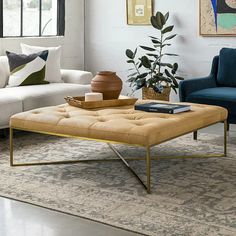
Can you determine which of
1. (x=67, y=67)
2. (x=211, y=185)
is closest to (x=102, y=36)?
(x=67, y=67)

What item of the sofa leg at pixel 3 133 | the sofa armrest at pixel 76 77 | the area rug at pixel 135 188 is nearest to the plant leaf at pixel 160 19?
the sofa armrest at pixel 76 77

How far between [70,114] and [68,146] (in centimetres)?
76

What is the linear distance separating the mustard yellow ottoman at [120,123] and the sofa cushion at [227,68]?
4.01 ft

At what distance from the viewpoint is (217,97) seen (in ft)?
15.1

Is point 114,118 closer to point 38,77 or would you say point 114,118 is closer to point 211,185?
point 211,185

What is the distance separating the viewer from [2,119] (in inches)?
173

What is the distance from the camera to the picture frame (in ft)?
19.9

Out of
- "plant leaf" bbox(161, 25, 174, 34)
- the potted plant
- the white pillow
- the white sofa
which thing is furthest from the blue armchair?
the white pillow

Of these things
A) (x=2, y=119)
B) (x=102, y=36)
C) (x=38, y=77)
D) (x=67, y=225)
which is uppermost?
(x=102, y=36)

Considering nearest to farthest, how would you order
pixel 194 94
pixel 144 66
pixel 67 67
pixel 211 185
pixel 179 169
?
1. pixel 211 185
2. pixel 179 169
3. pixel 194 94
4. pixel 144 66
5. pixel 67 67

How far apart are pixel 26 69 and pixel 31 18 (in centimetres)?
124

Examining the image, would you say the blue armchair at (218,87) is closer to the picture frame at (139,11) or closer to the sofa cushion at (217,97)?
the sofa cushion at (217,97)

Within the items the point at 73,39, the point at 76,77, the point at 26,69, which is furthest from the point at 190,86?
the point at 73,39

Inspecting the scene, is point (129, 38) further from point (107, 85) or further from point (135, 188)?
point (135, 188)
